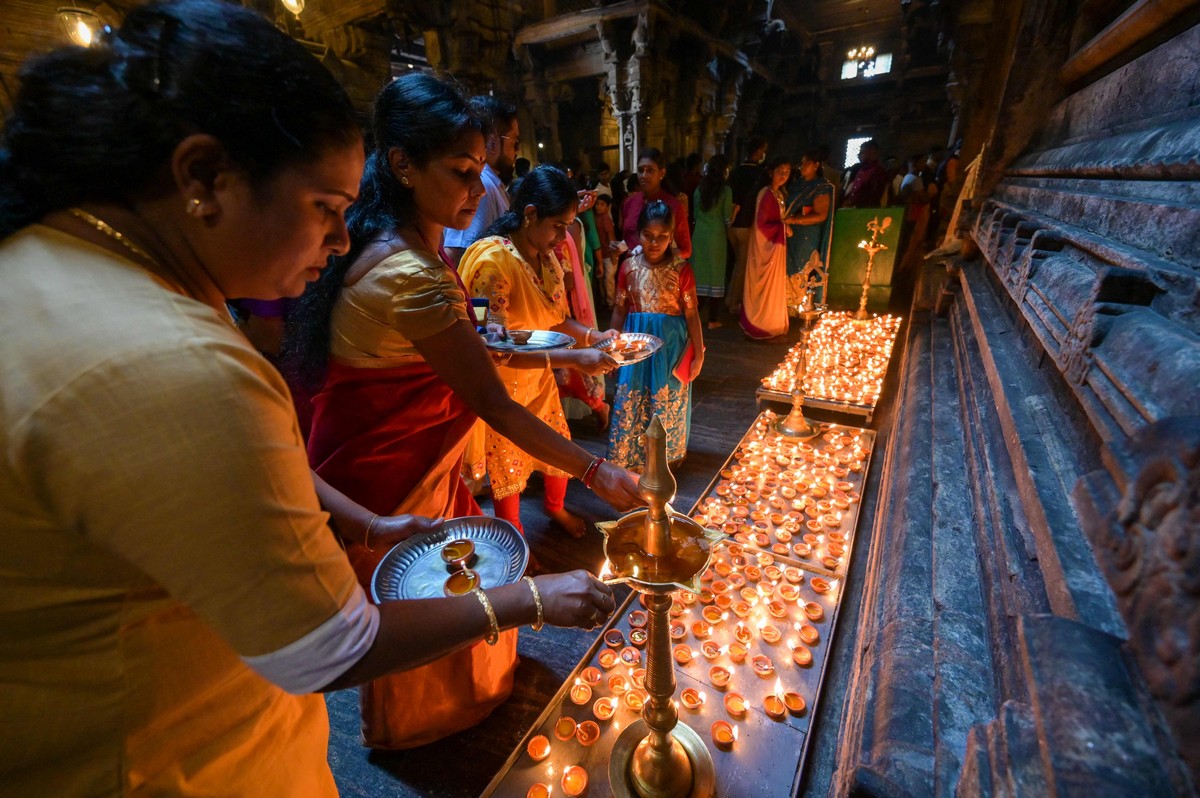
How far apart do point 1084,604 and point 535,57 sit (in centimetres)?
1359

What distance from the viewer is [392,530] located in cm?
137

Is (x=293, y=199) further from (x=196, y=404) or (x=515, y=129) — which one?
(x=515, y=129)

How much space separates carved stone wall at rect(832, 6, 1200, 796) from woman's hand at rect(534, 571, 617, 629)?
0.51m

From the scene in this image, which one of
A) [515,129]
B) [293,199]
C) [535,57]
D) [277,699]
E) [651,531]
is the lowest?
[277,699]

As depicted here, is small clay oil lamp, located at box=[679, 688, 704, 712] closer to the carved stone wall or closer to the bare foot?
the carved stone wall

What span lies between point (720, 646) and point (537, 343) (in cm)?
149

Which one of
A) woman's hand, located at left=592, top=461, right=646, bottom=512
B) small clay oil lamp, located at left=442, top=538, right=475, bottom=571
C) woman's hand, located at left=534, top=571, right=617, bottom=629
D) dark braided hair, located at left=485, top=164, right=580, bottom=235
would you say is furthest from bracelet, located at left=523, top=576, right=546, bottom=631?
dark braided hair, located at left=485, top=164, right=580, bottom=235

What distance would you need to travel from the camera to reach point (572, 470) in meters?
1.50

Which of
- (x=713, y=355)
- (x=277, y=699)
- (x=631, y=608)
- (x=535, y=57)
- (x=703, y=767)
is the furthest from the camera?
(x=535, y=57)

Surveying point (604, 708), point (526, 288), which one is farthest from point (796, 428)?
point (604, 708)

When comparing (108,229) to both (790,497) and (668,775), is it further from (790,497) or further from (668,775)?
(790,497)

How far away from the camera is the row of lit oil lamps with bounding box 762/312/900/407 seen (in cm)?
347

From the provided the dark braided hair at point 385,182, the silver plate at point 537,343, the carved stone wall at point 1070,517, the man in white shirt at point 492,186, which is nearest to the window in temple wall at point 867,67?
the man in white shirt at point 492,186

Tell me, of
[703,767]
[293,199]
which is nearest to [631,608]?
[703,767]
